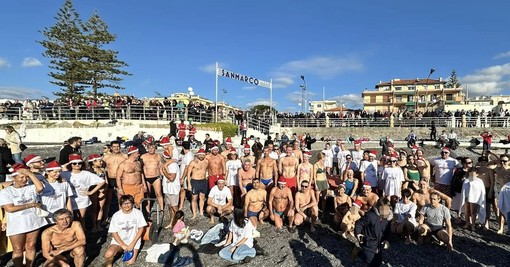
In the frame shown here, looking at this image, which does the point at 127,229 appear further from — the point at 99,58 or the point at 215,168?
the point at 99,58

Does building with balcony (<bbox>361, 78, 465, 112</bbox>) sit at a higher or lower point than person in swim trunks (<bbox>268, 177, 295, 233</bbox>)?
higher

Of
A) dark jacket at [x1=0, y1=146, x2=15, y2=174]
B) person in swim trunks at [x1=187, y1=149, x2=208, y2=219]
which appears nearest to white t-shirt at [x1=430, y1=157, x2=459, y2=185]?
person in swim trunks at [x1=187, y1=149, x2=208, y2=219]

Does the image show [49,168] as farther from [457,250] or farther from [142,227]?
[457,250]

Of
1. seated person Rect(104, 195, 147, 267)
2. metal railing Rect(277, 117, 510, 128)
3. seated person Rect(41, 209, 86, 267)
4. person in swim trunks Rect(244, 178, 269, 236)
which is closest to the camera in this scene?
seated person Rect(41, 209, 86, 267)

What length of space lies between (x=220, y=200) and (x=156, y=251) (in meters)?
2.02

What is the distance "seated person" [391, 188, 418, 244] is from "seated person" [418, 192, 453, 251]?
153 mm

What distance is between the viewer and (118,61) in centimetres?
3197

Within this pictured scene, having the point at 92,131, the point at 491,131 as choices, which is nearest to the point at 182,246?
the point at 92,131

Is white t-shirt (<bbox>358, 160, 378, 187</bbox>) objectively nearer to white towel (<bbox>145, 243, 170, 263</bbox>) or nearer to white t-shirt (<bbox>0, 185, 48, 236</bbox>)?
white towel (<bbox>145, 243, 170, 263</bbox>)

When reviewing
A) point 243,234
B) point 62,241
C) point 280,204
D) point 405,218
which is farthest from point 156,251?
point 405,218

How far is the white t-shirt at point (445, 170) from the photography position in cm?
684

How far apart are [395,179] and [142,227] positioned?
18.1ft

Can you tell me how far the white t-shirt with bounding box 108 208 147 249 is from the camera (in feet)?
16.3

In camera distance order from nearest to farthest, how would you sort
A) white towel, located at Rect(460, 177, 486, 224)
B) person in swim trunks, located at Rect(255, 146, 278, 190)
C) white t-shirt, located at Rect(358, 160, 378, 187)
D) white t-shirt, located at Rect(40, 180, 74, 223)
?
white t-shirt, located at Rect(40, 180, 74, 223)
white towel, located at Rect(460, 177, 486, 224)
white t-shirt, located at Rect(358, 160, 378, 187)
person in swim trunks, located at Rect(255, 146, 278, 190)
